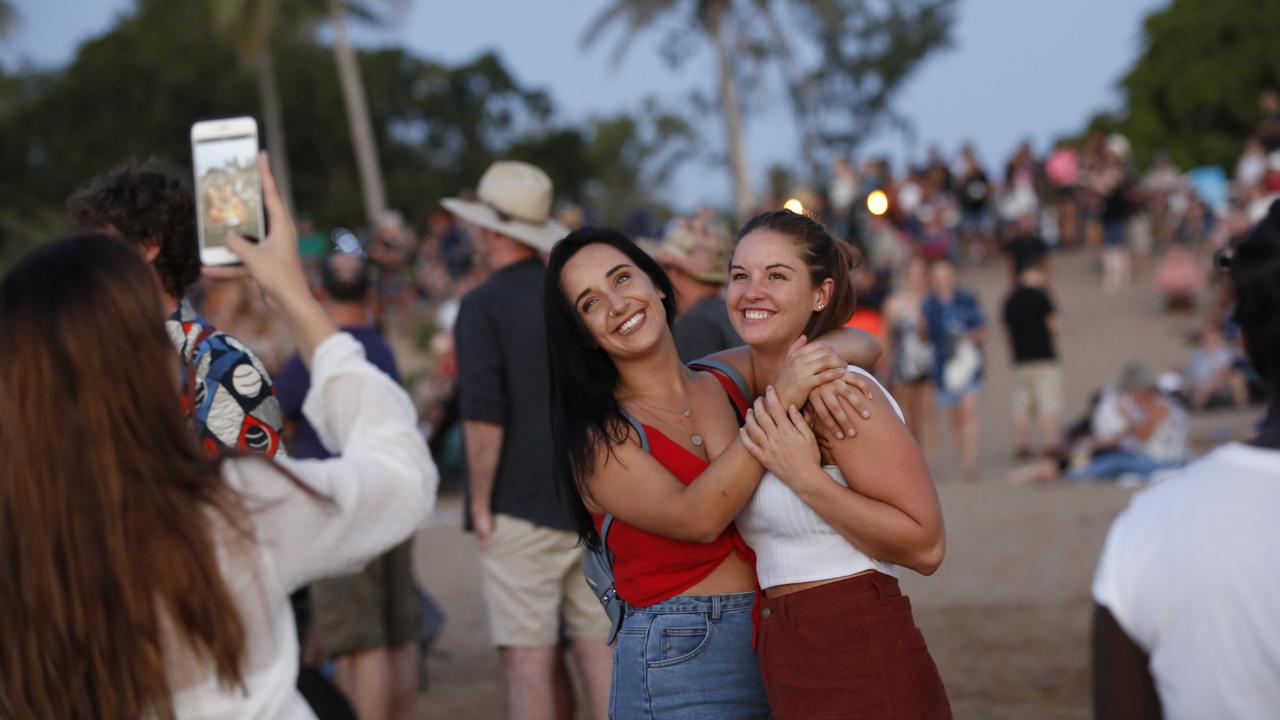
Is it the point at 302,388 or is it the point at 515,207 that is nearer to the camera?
the point at 302,388

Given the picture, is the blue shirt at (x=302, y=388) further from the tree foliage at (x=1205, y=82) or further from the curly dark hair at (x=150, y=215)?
the tree foliage at (x=1205, y=82)

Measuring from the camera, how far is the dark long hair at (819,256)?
126 inches

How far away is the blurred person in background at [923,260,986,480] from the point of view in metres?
12.3

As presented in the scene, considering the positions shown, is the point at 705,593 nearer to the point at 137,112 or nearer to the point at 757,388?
the point at 757,388

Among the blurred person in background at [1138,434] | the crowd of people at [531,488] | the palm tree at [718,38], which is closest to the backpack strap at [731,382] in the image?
the crowd of people at [531,488]

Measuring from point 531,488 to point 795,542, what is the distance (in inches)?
88.6

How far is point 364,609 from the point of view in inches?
201

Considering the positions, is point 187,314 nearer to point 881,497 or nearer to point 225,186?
point 225,186

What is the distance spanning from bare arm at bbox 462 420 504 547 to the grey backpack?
1.65 meters

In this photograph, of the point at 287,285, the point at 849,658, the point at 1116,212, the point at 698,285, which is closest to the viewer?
the point at 287,285

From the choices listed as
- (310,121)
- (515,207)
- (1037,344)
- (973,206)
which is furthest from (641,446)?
(310,121)

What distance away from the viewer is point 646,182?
4391 centimetres

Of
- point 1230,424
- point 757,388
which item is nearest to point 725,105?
point 1230,424

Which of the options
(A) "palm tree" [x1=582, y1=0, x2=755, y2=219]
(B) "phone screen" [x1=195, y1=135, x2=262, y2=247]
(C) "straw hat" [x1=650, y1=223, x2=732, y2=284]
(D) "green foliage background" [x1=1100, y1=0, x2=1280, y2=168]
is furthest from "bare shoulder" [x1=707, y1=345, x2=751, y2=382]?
(D) "green foliage background" [x1=1100, y1=0, x2=1280, y2=168]
